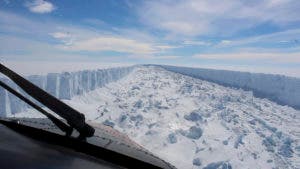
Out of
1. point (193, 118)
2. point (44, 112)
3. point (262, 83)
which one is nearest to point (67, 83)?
point (193, 118)

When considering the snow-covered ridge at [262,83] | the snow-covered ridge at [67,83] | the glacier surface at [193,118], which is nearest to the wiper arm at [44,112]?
the glacier surface at [193,118]

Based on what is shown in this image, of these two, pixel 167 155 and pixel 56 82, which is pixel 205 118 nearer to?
pixel 167 155

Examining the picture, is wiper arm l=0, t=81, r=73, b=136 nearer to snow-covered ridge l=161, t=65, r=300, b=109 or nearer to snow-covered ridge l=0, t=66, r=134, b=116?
snow-covered ridge l=0, t=66, r=134, b=116

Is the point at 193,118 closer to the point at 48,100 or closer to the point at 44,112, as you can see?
the point at 44,112

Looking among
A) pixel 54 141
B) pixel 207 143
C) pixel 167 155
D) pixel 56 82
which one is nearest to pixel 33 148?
pixel 54 141

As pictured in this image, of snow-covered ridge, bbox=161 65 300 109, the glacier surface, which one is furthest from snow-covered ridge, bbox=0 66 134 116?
snow-covered ridge, bbox=161 65 300 109

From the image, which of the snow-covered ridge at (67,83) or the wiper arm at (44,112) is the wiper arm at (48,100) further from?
the snow-covered ridge at (67,83)
